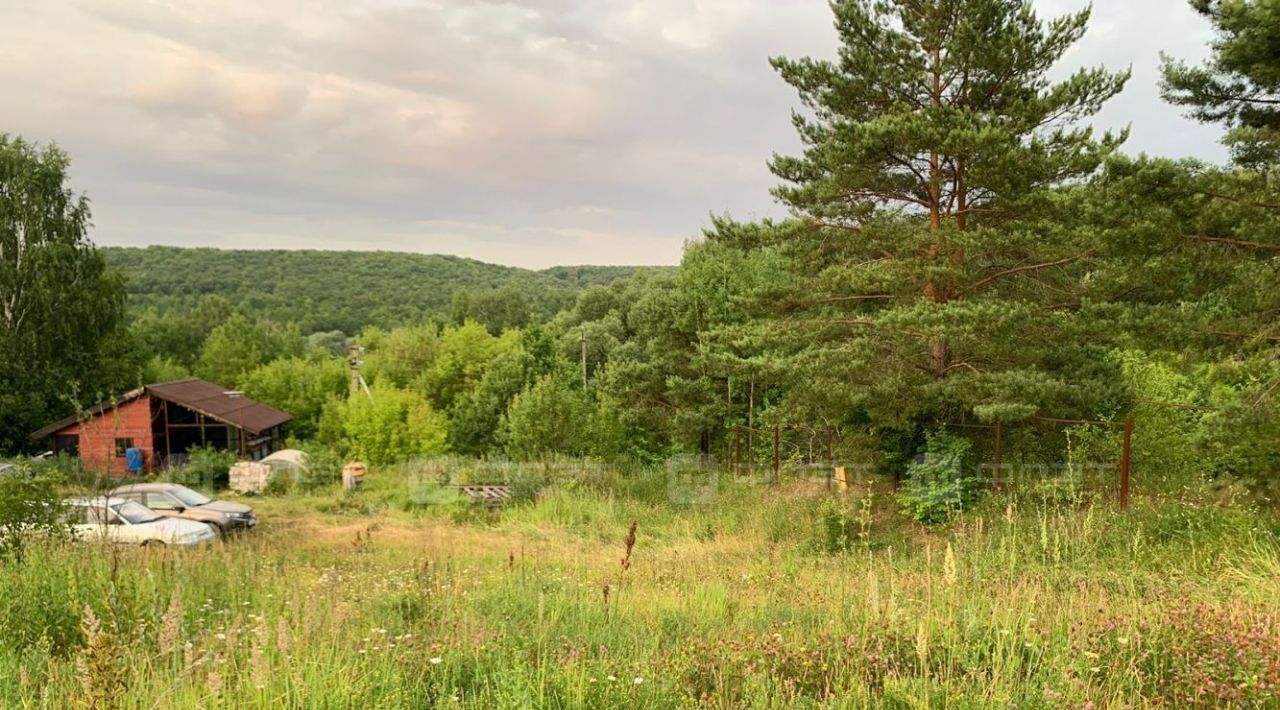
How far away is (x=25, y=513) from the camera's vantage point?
7.09m

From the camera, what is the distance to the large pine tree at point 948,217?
1091 cm

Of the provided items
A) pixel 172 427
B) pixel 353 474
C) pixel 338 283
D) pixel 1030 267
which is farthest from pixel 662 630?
pixel 338 283

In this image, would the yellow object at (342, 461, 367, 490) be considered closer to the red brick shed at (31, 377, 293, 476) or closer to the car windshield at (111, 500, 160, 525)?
the red brick shed at (31, 377, 293, 476)

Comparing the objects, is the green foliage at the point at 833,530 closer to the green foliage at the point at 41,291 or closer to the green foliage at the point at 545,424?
the green foliage at the point at 545,424

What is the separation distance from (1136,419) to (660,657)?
41.4ft

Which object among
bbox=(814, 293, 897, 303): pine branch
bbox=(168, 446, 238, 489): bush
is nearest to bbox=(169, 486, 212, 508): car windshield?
bbox=(168, 446, 238, 489): bush

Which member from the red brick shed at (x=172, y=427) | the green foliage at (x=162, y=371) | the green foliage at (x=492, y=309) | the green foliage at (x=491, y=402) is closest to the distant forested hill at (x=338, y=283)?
the green foliage at (x=492, y=309)

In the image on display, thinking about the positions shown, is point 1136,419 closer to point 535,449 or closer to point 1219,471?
point 1219,471

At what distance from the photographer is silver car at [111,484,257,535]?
14.3 meters

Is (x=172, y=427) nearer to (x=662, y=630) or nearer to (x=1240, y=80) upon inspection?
(x=662, y=630)

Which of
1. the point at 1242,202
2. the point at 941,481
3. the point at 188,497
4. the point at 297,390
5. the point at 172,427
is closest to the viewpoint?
the point at 1242,202

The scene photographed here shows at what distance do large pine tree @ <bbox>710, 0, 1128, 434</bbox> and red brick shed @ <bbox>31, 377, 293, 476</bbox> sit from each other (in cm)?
2751

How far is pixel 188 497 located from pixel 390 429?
38.3 ft

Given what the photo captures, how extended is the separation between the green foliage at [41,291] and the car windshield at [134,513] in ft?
71.0
